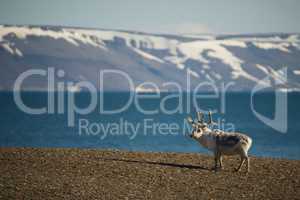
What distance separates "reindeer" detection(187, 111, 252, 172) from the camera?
27.7 metres

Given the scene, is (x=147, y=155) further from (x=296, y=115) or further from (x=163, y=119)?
(x=296, y=115)

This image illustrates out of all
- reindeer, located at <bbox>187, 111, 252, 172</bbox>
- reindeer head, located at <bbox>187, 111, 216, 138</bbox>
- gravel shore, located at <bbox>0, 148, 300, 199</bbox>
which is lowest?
gravel shore, located at <bbox>0, 148, 300, 199</bbox>

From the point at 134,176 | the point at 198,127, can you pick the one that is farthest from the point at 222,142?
the point at 134,176

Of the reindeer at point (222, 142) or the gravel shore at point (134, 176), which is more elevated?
the reindeer at point (222, 142)

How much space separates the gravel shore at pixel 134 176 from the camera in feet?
77.3

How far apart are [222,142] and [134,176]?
4.03 m

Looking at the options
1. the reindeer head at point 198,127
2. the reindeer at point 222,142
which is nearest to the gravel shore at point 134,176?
the reindeer at point 222,142

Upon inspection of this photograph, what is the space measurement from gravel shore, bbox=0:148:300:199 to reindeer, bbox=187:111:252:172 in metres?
0.55

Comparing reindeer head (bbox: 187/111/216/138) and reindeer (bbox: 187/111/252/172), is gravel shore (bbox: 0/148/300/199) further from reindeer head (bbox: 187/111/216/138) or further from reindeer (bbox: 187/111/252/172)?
reindeer head (bbox: 187/111/216/138)

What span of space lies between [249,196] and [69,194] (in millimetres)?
5365

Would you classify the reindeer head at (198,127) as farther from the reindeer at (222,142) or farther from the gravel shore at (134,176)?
the gravel shore at (134,176)

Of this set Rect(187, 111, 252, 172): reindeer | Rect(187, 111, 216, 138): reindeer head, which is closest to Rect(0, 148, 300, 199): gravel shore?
Rect(187, 111, 252, 172): reindeer

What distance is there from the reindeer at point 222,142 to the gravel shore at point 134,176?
552 millimetres

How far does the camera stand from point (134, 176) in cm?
2581
